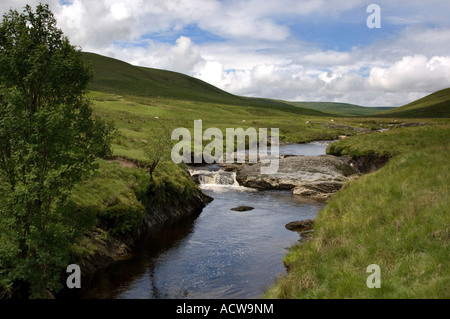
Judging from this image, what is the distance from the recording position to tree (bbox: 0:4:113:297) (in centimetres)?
1644

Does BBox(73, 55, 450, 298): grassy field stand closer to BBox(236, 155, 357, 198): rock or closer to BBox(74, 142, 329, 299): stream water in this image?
BBox(74, 142, 329, 299): stream water

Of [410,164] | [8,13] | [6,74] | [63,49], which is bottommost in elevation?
[410,164]

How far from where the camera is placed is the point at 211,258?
25953 millimetres

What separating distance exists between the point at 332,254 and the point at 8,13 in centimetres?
1915

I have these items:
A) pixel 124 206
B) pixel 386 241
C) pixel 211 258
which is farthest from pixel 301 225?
pixel 386 241

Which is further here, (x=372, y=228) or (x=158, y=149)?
(x=158, y=149)

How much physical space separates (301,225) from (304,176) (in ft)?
59.0

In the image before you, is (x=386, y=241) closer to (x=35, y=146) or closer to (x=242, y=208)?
(x=35, y=146)

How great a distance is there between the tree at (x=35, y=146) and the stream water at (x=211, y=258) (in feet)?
14.3

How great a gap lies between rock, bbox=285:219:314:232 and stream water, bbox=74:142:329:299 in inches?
30.7

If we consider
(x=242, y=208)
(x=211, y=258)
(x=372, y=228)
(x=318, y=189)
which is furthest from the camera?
(x=318, y=189)
